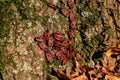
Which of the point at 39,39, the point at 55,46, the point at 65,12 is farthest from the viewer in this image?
the point at 65,12

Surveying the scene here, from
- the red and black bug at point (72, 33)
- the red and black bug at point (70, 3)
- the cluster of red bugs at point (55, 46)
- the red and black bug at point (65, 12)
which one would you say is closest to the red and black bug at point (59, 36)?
the cluster of red bugs at point (55, 46)

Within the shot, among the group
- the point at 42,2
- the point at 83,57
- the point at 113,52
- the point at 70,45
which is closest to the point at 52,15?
the point at 42,2

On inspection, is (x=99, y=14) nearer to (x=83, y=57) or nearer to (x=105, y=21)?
(x=105, y=21)

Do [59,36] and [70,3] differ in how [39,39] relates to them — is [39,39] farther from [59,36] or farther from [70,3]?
[70,3]

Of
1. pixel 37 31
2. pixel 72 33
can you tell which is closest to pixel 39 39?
pixel 37 31

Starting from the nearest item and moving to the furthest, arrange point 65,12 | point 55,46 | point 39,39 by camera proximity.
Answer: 1. point 39,39
2. point 55,46
3. point 65,12

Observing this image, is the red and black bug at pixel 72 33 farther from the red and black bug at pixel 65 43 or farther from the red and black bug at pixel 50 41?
the red and black bug at pixel 50 41

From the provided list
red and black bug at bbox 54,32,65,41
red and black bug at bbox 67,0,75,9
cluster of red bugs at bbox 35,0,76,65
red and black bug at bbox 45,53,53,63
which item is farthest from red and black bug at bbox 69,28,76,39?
red and black bug at bbox 45,53,53,63
